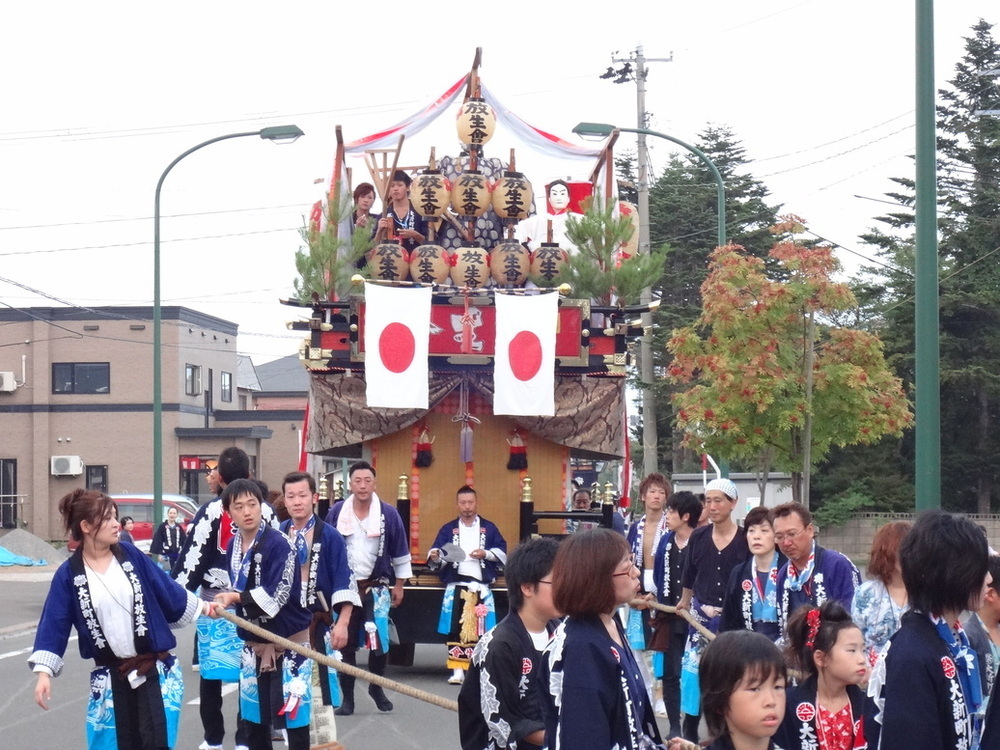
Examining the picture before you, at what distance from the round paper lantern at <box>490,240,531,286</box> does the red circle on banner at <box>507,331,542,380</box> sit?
0.97 meters

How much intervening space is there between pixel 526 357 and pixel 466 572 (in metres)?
1.95

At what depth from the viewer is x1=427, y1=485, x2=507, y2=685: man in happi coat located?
11.8m

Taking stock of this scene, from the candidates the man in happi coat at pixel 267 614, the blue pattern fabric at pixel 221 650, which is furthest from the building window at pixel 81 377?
the man in happi coat at pixel 267 614

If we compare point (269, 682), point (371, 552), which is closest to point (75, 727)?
point (371, 552)

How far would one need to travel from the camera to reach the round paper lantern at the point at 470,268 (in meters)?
12.6

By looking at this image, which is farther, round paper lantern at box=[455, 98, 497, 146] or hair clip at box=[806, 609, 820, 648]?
round paper lantern at box=[455, 98, 497, 146]

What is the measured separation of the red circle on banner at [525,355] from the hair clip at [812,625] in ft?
23.3

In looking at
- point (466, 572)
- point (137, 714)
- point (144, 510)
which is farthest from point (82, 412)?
point (137, 714)

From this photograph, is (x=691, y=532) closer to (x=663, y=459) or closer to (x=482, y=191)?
(x=482, y=191)

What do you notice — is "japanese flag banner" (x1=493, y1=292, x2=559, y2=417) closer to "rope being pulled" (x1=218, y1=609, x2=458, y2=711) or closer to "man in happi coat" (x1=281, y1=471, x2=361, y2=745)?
"man in happi coat" (x1=281, y1=471, x2=361, y2=745)

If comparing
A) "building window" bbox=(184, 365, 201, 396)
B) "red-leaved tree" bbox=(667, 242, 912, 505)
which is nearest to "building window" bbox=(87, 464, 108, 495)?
"building window" bbox=(184, 365, 201, 396)

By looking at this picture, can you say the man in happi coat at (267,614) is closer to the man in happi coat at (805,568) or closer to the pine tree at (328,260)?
the man in happi coat at (805,568)

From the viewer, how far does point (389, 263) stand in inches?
499

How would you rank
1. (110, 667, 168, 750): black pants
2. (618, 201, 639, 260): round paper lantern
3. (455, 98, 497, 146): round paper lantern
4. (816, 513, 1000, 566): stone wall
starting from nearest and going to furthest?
(110, 667, 168, 750): black pants < (618, 201, 639, 260): round paper lantern < (455, 98, 497, 146): round paper lantern < (816, 513, 1000, 566): stone wall
